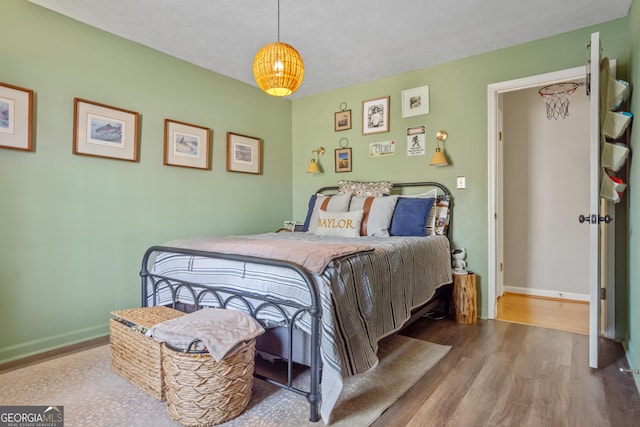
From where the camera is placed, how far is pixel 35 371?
2031mm

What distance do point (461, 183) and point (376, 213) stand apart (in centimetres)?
88

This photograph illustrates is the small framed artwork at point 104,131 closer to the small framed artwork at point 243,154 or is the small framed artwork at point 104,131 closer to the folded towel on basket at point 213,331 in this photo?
the small framed artwork at point 243,154

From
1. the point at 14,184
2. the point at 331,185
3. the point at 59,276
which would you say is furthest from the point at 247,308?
the point at 331,185

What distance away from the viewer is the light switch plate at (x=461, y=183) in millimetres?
3193

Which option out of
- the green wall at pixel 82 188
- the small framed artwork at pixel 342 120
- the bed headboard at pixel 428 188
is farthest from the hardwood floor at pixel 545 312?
the green wall at pixel 82 188

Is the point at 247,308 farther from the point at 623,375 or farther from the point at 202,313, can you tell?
the point at 623,375

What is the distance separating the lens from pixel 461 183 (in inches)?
126

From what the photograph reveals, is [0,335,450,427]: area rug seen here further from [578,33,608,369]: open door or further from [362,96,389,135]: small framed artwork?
[362,96,389,135]: small framed artwork

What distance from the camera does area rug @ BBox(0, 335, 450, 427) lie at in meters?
1.56

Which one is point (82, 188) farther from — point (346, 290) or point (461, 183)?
point (461, 183)

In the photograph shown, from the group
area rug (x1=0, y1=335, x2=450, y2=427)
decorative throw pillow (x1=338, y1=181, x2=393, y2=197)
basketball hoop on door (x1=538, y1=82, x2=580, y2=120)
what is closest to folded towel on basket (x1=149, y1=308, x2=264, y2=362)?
area rug (x1=0, y1=335, x2=450, y2=427)

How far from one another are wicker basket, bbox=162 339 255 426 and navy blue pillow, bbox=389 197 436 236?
73.7 inches

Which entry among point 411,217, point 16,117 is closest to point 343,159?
point 411,217

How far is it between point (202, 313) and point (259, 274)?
0.34 meters
